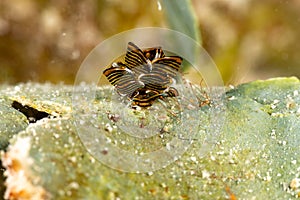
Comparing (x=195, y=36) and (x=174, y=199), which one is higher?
(x=195, y=36)

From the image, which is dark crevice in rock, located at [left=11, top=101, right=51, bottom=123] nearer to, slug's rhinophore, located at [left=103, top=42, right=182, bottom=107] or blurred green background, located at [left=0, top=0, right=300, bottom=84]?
slug's rhinophore, located at [left=103, top=42, right=182, bottom=107]

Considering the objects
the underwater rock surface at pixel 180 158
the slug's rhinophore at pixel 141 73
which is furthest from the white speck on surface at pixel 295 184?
the slug's rhinophore at pixel 141 73

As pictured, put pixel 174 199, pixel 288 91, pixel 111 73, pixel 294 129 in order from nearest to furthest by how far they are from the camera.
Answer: pixel 174 199
pixel 111 73
pixel 294 129
pixel 288 91

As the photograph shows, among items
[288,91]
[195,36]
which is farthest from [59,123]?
[195,36]

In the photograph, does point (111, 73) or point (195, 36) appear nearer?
A: point (111, 73)

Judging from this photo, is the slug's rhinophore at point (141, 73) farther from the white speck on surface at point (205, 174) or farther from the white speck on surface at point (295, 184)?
the white speck on surface at point (295, 184)

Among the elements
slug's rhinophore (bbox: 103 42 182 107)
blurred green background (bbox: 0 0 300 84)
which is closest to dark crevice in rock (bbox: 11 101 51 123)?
slug's rhinophore (bbox: 103 42 182 107)

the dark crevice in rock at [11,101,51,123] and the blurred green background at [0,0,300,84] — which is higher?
the blurred green background at [0,0,300,84]

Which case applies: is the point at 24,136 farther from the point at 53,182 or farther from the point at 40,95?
the point at 40,95
